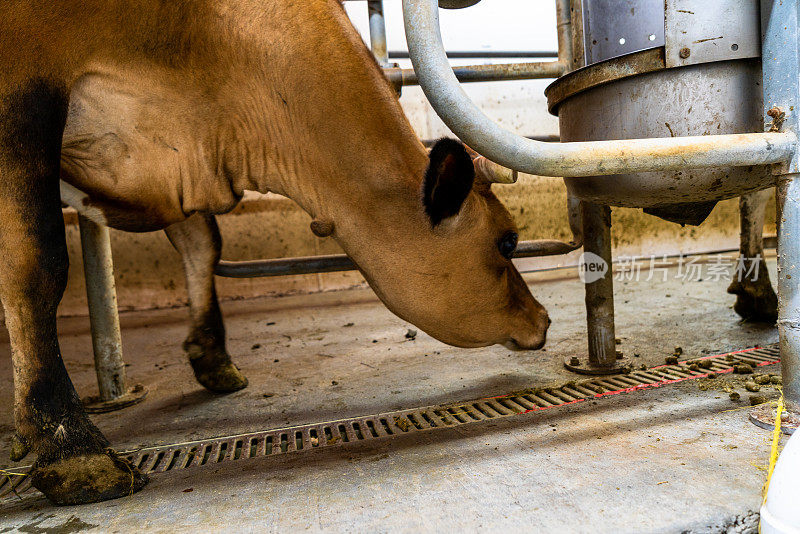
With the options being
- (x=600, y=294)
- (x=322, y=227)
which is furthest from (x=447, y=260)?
(x=600, y=294)

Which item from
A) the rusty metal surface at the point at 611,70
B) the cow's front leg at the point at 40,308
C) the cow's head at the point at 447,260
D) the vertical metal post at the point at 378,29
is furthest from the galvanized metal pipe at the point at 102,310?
the rusty metal surface at the point at 611,70

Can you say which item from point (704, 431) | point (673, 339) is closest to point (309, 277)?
point (673, 339)

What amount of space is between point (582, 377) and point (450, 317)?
730 millimetres

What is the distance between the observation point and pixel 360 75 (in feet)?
5.57

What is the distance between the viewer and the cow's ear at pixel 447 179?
1.48 m

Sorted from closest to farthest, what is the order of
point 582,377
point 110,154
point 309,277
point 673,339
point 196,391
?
point 110,154
point 582,377
point 196,391
point 673,339
point 309,277

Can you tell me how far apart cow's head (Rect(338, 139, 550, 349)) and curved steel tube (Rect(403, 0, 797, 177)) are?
11.7 inches

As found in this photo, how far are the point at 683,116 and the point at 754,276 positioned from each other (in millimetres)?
1769

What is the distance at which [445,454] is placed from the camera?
1.54 metres

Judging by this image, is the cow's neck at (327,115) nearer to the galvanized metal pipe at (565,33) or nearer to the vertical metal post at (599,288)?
the vertical metal post at (599,288)

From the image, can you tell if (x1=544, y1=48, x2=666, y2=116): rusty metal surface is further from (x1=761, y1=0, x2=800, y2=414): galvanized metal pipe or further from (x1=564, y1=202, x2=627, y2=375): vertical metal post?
(x1=564, y1=202, x2=627, y2=375): vertical metal post

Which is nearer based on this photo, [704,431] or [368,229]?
[704,431]

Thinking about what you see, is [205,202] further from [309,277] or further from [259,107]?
[309,277]

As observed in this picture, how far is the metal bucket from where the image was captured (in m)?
1.55
